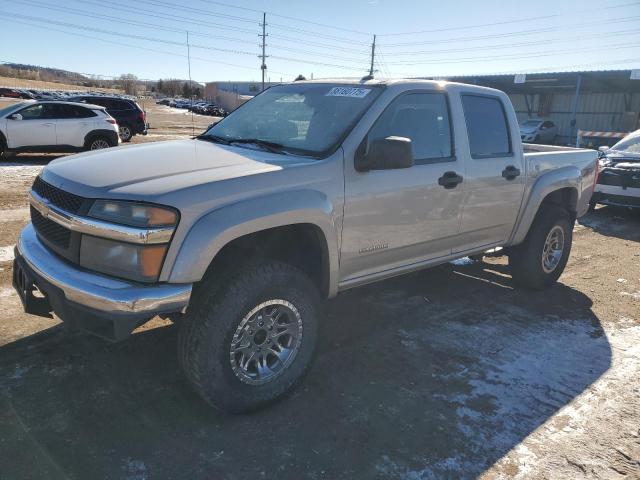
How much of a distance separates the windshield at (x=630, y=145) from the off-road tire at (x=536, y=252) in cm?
613

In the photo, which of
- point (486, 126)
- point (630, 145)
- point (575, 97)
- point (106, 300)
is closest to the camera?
point (106, 300)

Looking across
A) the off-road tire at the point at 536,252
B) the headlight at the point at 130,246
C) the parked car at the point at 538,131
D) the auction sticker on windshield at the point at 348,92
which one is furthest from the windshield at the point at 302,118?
the parked car at the point at 538,131

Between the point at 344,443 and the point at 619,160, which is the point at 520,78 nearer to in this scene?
the point at 619,160

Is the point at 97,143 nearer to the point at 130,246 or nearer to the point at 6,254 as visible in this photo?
the point at 6,254

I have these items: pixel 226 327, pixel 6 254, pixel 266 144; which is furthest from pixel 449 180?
pixel 6 254

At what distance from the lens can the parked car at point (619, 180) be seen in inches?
366

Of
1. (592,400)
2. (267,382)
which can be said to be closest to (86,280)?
(267,382)

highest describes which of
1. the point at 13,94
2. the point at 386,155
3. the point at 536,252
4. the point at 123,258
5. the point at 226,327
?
the point at 13,94

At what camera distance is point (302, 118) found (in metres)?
3.75

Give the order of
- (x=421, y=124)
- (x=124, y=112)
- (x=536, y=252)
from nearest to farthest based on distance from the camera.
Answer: (x=421, y=124), (x=536, y=252), (x=124, y=112)

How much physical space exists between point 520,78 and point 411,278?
2619cm

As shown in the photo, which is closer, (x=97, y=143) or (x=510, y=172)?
(x=510, y=172)

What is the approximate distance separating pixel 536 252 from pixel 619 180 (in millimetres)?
5546

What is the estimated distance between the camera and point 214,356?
2.77 m
